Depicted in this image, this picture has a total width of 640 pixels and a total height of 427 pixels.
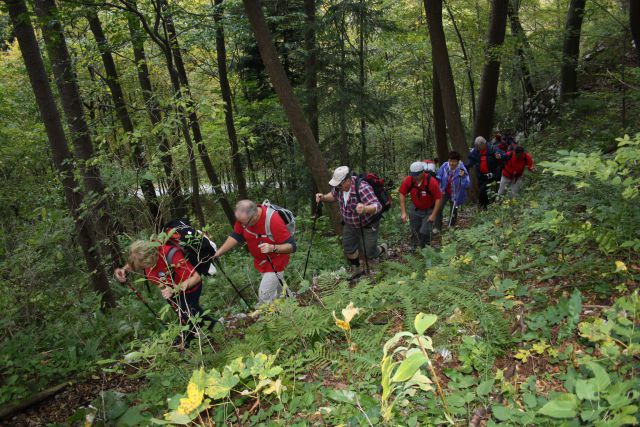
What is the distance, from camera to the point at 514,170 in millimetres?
9312

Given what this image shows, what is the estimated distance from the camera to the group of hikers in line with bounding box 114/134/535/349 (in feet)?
14.8

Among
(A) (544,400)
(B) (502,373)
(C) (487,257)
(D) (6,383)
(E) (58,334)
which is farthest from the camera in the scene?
(E) (58,334)

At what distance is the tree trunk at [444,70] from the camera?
9.48 meters

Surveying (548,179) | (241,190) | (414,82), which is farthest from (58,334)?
(414,82)

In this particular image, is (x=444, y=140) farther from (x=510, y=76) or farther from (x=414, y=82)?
(x=414, y=82)

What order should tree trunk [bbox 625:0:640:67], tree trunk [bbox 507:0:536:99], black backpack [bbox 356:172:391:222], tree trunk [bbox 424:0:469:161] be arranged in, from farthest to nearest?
tree trunk [bbox 507:0:536:99]
tree trunk [bbox 424:0:469:161]
tree trunk [bbox 625:0:640:67]
black backpack [bbox 356:172:391:222]

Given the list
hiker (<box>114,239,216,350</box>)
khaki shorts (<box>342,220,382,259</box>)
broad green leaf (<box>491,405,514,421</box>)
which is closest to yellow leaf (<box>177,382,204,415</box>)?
broad green leaf (<box>491,405,514,421</box>)

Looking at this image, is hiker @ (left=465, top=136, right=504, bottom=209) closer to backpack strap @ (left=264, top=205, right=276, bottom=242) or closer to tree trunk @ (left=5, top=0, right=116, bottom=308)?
backpack strap @ (left=264, top=205, right=276, bottom=242)

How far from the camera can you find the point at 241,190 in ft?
46.4

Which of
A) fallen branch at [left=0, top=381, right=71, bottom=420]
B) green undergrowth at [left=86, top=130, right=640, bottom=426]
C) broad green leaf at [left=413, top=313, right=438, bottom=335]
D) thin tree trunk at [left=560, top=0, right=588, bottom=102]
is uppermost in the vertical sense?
thin tree trunk at [left=560, top=0, right=588, bottom=102]

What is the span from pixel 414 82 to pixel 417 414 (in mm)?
22709


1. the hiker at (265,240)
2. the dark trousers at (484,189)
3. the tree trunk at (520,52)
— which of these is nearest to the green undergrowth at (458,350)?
the hiker at (265,240)

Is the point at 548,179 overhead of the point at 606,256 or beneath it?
beneath

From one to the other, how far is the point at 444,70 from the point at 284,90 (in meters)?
4.63
